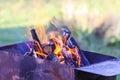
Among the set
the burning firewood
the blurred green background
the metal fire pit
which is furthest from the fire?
the blurred green background

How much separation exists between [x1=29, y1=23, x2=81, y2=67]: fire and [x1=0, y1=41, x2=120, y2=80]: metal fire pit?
126 millimetres

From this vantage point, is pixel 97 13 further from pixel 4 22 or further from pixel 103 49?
pixel 4 22

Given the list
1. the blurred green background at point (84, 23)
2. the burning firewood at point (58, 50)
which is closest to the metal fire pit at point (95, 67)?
the burning firewood at point (58, 50)

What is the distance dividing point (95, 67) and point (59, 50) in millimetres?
413

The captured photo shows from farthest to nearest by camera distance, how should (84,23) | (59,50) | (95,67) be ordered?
1. (84,23)
2. (59,50)
3. (95,67)

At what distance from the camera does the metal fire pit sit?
322 centimetres

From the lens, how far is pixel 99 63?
353 centimetres

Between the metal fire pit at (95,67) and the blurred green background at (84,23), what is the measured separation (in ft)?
7.25

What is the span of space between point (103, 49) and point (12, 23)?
2228mm

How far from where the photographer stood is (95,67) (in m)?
3.38

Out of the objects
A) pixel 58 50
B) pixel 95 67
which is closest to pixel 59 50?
pixel 58 50

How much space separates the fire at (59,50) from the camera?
142 inches

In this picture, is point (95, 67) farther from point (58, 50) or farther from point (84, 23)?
→ point (84, 23)

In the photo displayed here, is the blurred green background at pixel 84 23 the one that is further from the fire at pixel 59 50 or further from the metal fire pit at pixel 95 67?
the fire at pixel 59 50
